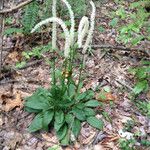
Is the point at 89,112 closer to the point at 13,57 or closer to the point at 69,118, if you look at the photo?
the point at 69,118

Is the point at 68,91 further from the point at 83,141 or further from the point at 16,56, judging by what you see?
the point at 16,56

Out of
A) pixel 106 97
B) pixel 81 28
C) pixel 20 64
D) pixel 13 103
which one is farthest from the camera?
pixel 20 64

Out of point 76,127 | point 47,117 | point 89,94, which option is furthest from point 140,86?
point 47,117

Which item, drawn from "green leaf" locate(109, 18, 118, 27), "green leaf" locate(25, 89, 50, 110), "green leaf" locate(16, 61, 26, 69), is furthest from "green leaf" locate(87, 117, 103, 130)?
"green leaf" locate(109, 18, 118, 27)

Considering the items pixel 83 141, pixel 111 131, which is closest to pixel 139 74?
pixel 111 131

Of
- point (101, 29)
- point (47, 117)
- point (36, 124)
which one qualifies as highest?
point (101, 29)
